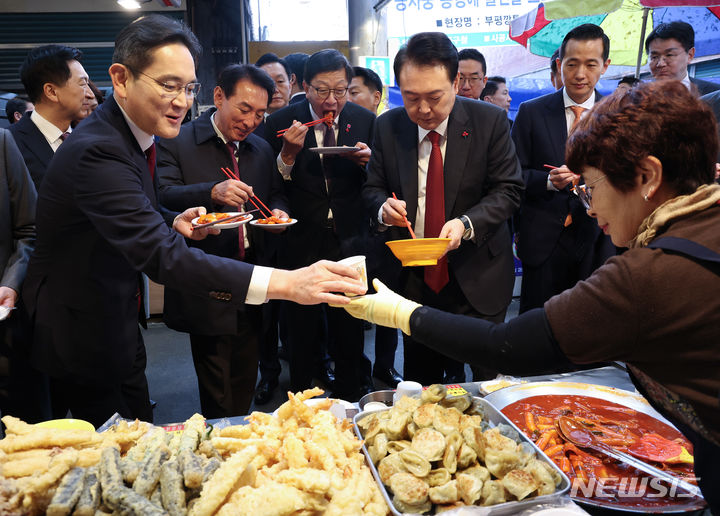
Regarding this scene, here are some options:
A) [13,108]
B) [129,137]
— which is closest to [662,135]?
[129,137]

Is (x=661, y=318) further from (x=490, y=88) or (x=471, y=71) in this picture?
(x=490, y=88)

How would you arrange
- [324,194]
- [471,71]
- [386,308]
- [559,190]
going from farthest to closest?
[471,71] → [324,194] → [559,190] → [386,308]

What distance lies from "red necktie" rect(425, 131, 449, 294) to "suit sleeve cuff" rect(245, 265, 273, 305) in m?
1.09

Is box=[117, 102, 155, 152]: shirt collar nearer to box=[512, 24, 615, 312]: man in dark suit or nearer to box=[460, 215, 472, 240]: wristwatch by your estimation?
box=[460, 215, 472, 240]: wristwatch

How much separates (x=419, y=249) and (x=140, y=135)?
112 cm

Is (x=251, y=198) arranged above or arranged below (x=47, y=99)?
below

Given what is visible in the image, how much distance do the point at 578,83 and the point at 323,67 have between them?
153cm

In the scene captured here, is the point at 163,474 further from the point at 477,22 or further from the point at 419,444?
the point at 477,22

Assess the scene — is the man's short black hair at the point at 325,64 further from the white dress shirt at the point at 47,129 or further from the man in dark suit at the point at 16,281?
the man in dark suit at the point at 16,281

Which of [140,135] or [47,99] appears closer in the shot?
[140,135]

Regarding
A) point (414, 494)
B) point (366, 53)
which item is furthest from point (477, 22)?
point (414, 494)

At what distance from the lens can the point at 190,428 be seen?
4.05 feet

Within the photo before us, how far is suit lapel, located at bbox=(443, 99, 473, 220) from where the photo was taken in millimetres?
2498

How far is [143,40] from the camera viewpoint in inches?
66.0
